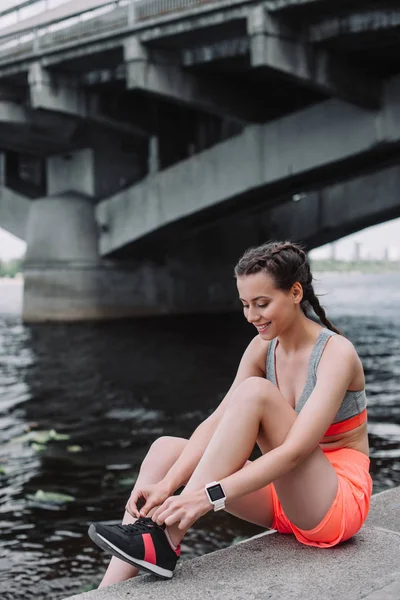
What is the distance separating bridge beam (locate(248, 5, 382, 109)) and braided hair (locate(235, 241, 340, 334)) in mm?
11546

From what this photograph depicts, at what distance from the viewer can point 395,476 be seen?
6398 mm

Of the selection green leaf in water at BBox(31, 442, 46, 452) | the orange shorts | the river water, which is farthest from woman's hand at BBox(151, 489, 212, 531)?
green leaf in water at BBox(31, 442, 46, 452)

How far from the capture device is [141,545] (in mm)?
2793

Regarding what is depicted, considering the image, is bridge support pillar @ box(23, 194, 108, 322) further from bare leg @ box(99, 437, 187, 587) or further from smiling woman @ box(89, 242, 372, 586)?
smiling woman @ box(89, 242, 372, 586)

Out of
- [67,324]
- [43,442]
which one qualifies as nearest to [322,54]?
[43,442]

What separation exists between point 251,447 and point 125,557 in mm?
611

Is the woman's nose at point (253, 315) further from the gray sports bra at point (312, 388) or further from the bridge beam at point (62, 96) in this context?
the bridge beam at point (62, 96)

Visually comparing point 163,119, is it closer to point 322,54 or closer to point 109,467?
point 322,54

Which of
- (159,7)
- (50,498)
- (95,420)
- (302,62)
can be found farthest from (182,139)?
(50,498)

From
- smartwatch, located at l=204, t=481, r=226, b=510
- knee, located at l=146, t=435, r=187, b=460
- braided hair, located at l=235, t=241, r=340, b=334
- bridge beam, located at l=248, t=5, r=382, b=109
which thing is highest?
bridge beam, located at l=248, t=5, r=382, b=109

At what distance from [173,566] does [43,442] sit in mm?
5578

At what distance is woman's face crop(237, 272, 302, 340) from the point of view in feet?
9.84

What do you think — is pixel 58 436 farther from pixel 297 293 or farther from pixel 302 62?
pixel 302 62

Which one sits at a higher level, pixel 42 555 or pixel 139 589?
pixel 139 589
